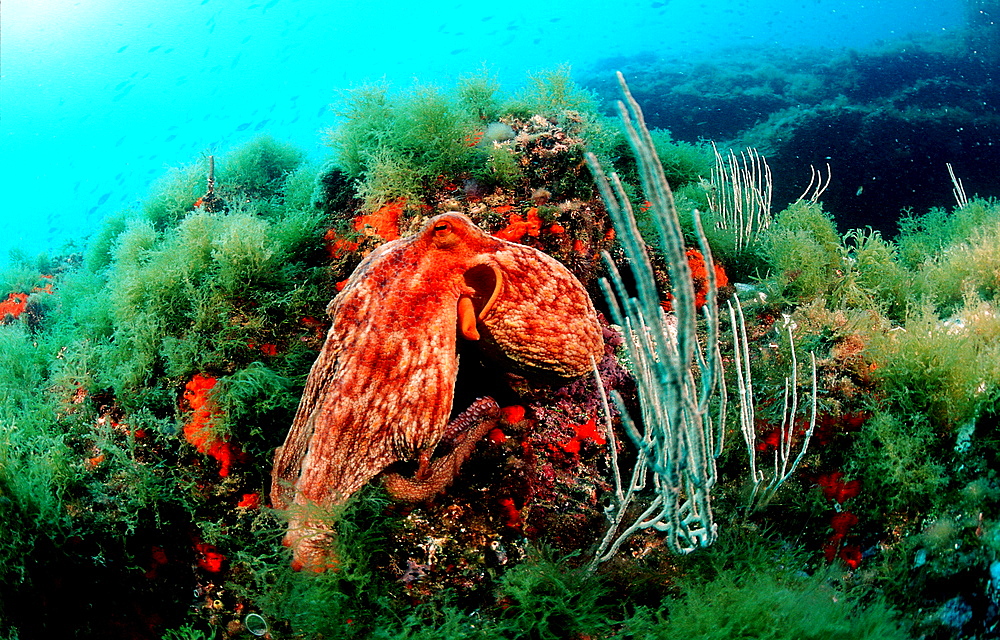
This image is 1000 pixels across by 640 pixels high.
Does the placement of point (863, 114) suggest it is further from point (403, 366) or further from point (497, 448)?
point (403, 366)

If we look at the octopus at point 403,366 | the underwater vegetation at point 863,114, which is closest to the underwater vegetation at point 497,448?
the octopus at point 403,366

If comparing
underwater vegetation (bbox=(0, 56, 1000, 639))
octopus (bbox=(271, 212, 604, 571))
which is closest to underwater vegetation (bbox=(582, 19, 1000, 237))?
underwater vegetation (bbox=(0, 56, 1000, 639))

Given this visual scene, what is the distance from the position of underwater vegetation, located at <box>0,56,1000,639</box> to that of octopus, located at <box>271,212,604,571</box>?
3.8 inches

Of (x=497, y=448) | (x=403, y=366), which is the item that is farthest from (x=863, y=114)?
(x=403, y=366)

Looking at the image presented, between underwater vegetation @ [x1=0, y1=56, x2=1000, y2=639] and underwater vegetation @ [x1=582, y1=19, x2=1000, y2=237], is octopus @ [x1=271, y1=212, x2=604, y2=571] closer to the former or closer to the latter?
underwater vegetation @ [x1=0, y1=56, x2=1000, y2=639]

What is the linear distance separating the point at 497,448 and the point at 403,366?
975 millimetres

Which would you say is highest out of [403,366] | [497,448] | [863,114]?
[403,366]

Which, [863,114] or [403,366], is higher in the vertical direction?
[403,366]

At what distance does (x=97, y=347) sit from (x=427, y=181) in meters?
3.12

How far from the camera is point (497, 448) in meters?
3.21

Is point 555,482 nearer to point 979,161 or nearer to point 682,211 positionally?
point 682,211

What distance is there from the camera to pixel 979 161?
11.0 meters

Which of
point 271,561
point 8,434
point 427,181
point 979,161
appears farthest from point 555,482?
point 979,161

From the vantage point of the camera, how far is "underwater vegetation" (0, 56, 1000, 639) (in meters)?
2.61
